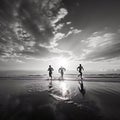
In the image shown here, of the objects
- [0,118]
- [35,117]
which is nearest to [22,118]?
[35,117]

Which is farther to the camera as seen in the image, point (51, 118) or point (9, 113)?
point (9, 113)

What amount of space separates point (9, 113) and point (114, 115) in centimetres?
587

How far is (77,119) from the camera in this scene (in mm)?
4453

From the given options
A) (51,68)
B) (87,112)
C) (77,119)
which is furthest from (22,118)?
(51,68)

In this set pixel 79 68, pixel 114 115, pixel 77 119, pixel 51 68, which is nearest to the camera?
pixel 77 119

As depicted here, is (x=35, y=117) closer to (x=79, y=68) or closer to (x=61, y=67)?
(x=79, y=68)

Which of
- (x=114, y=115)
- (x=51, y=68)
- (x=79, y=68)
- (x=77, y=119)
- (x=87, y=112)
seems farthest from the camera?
(x=51, y=68)

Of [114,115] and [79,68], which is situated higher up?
[79,68]

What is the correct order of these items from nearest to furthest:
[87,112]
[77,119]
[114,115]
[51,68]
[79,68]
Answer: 1. [77,119]
2. [114,115]
3. [87,112]
4. [79,68]
5. [51,68]

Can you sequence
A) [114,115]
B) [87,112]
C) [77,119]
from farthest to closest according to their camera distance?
[87,112] → [114,115] → [77,119]

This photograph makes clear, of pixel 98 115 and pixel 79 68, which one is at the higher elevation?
pixel 79 68

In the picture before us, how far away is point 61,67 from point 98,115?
65.6ft

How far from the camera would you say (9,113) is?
525 centimetres

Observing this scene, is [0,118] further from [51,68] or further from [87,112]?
[51,68]
